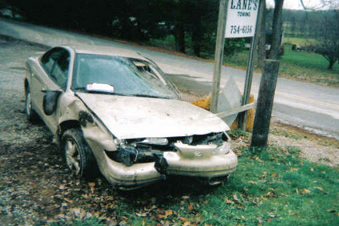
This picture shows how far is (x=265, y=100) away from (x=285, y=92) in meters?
7.11

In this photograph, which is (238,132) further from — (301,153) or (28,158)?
(28,158)

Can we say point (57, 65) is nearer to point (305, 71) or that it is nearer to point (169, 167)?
point (169, 167)

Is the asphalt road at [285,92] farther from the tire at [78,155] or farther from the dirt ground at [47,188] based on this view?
the tire at [78,155]

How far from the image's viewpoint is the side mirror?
4.55 metres

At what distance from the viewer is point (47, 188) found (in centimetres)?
397

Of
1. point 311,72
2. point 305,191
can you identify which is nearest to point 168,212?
point 305,191

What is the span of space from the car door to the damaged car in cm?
2

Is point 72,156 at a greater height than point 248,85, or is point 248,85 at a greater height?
point 248,85

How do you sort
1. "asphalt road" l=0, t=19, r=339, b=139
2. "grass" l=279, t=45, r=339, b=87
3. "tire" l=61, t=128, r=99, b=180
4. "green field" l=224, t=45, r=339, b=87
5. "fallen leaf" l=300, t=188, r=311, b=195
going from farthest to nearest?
"grass" l=279, t=45, r=339, b=87 < "green field" l=224, t=45, r=339, b=87 < "asphalt road" l=0, t=19, r=339, b=139 < "fallen leaf" l=300, t=188, r=311, b=195 < "tire" l=61, t=128, r=99, b=180

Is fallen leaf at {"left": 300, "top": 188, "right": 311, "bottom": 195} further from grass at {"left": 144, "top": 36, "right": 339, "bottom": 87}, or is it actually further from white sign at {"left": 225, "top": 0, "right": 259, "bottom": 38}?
grass at {"left": 144, "top": 36, "right": 339, "bottom": 87}

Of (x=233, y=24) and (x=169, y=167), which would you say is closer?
(x=169, y=167)

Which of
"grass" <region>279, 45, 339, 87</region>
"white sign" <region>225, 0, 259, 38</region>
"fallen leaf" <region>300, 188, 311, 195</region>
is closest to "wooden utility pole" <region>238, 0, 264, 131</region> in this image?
"white sign" <region>225, 0, 259, 38</region>

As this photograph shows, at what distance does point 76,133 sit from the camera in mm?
4066

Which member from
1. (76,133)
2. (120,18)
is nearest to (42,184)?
(76,133)
